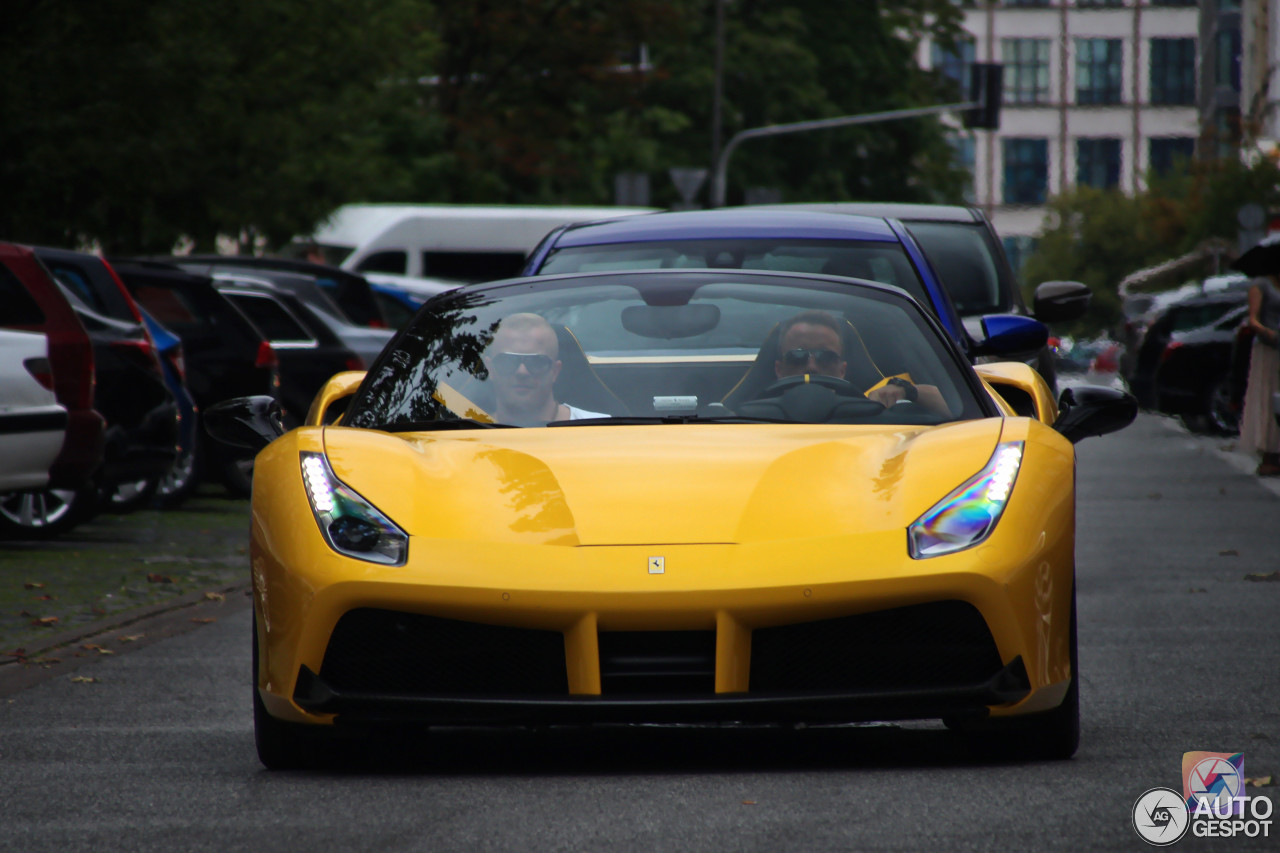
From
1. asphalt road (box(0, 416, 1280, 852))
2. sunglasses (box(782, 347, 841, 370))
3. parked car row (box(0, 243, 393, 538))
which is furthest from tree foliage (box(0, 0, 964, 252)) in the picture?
sunglasses (box(782, 347, 841, 370))

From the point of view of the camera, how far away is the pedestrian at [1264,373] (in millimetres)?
18766

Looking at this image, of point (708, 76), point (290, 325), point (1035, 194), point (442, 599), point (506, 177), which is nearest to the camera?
point (442, 599)

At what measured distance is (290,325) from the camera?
1770 cm

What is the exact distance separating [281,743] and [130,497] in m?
9.34

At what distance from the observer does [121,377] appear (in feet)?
43.7

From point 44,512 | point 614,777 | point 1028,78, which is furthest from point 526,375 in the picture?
point 1028,78

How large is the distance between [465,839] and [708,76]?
45.2 meters

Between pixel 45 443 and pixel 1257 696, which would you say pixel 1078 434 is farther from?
pixel 45 443

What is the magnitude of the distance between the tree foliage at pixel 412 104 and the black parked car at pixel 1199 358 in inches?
375

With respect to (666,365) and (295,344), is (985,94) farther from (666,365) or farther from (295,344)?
(666,365)

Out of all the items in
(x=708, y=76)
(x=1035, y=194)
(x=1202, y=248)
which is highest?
(x=708, y=76)

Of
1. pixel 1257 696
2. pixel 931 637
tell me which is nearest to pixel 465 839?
pixel 931 637

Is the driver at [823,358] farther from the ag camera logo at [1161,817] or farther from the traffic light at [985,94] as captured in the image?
the traffic light at [985,94]

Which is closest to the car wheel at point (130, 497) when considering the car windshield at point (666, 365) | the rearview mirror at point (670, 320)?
the car windshield at point (666, 365)
